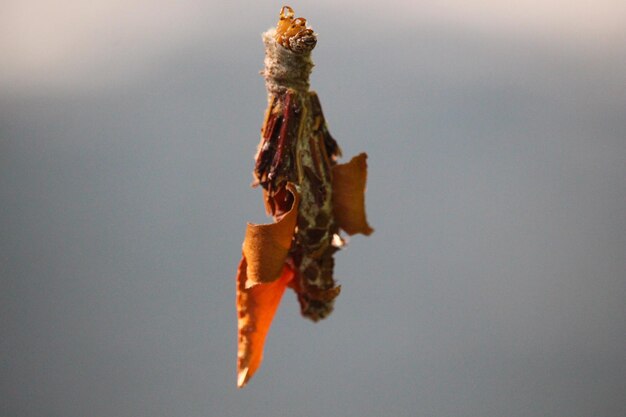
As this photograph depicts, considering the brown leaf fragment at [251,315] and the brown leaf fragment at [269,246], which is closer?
the brown leaf fragment at [269,246]

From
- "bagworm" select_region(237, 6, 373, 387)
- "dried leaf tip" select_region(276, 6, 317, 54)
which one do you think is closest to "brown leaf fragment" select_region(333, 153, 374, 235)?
"bagworm" select_region(237, 6, 373, 387)

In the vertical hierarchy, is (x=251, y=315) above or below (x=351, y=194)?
below

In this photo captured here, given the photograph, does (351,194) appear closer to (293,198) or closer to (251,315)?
(293,198)

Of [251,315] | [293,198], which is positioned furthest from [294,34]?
[251,315]

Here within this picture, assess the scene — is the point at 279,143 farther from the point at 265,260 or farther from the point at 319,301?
the point at 319,301

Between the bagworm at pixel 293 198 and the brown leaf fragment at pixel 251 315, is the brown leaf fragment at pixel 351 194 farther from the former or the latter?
the brown leaf fragment at pixel 251 315

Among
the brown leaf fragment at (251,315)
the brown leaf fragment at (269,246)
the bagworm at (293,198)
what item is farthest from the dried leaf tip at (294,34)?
the brown leaf fragment at (251,315)

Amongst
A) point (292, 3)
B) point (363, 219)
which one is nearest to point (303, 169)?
point (363, 219)
